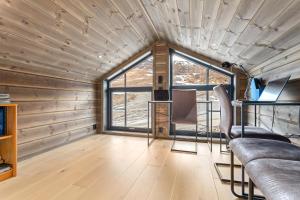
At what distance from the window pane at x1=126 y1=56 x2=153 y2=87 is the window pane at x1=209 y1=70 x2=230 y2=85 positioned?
Result: 1.30m

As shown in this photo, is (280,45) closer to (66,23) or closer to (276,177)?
(276,177)

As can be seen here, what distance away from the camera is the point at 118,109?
427 centimetres

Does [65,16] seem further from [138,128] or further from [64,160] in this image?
[138,128]

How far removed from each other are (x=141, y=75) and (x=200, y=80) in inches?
52.3

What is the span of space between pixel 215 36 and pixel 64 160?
8.69ft

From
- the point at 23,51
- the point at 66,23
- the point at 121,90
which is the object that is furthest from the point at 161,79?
the point at 23,51

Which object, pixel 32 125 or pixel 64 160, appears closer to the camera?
pixel 64 160

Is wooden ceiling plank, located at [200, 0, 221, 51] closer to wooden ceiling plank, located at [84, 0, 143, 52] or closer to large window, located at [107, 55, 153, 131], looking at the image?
wooden ceiling plank, located at [84, 0, 143, 52]

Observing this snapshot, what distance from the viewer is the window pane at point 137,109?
13.3 ft

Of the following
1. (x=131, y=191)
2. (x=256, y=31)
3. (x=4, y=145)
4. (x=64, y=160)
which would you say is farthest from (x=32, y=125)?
(x=256, y=31)

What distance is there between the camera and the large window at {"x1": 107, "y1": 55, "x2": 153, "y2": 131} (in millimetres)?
3992

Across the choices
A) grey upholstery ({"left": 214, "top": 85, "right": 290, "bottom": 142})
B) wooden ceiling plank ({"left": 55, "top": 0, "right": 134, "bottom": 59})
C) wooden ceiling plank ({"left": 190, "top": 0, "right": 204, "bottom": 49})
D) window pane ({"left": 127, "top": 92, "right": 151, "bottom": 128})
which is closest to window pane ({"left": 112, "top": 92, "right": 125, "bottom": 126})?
window pane ({"left": 127, "top": 92, "right": 151, "bottom": 128})

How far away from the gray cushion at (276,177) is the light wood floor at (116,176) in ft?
2.86

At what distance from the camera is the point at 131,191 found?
1631 millimetres
